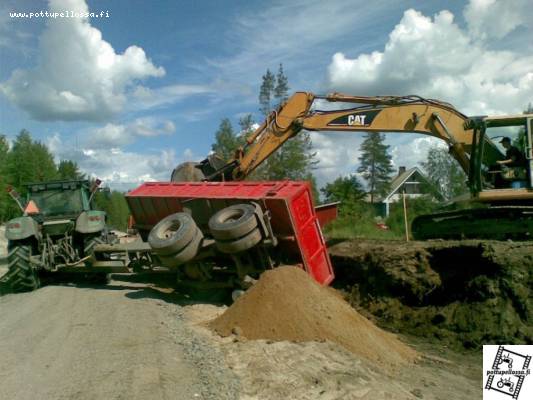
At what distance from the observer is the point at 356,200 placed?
3316 centimetres

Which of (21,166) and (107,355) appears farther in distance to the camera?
(21,166)

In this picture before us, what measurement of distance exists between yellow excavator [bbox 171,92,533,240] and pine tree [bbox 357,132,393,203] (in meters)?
41.5

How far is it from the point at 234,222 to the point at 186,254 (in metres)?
1.17

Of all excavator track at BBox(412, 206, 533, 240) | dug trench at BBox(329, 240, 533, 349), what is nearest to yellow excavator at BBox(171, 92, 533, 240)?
excavator track at BBox(412, 206, 533, 240)

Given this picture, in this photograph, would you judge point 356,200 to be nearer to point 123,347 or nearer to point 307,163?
point 307,163

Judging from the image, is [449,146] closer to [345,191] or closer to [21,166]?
[345,191]

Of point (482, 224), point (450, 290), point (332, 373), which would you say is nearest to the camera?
point (332, 373)

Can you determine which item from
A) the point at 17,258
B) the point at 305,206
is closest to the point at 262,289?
the point at 305,206

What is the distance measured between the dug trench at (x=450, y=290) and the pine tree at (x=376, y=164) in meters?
43.4

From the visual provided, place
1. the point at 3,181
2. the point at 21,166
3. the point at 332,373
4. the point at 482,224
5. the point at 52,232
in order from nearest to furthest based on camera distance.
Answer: the point at 332,373 < the point at 482,224 < the point at 52,232 < the point at 3,181 < the point at 21,166

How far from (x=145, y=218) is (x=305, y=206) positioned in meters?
4.28

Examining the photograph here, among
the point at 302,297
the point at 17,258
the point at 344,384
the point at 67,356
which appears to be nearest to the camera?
the point at 344,384

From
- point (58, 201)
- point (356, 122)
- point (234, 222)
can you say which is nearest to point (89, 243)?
point (58, 201)

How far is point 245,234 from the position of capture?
8438 mm
